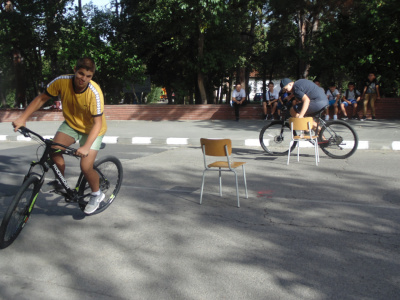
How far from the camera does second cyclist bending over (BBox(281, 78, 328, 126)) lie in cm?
872

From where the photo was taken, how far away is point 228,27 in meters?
20.2

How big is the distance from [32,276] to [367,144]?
9.07 metres

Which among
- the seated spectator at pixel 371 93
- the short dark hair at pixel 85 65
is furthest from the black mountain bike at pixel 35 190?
the seated spectator at pixel 371 93

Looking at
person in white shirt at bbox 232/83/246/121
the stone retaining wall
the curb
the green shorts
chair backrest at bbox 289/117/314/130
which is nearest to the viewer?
the green shorts

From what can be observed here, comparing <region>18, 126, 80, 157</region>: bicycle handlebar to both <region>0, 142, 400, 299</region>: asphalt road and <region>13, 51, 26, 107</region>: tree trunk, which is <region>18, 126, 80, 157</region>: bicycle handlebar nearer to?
<region>0, 142, 400, 299</region>: asphalt road

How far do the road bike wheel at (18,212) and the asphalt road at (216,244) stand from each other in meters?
0.12

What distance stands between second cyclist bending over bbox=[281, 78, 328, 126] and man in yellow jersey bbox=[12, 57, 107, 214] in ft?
16.1

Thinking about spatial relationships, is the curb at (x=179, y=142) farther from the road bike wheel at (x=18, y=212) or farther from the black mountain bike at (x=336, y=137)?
the road bike wheel at (x=18, y=212)

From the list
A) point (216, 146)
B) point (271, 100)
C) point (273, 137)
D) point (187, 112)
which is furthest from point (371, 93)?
point (216, 146)

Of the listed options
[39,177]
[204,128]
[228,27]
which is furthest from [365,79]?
[39,177]

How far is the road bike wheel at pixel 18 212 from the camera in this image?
4.10 meters

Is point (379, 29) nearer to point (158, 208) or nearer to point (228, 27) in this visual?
point (228, 27)

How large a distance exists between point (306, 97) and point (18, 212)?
6.03 metres

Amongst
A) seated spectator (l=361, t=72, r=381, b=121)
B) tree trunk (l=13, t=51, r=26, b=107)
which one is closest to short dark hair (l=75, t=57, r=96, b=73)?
seated spectator (l=361, t=72, r=381, b=121)
